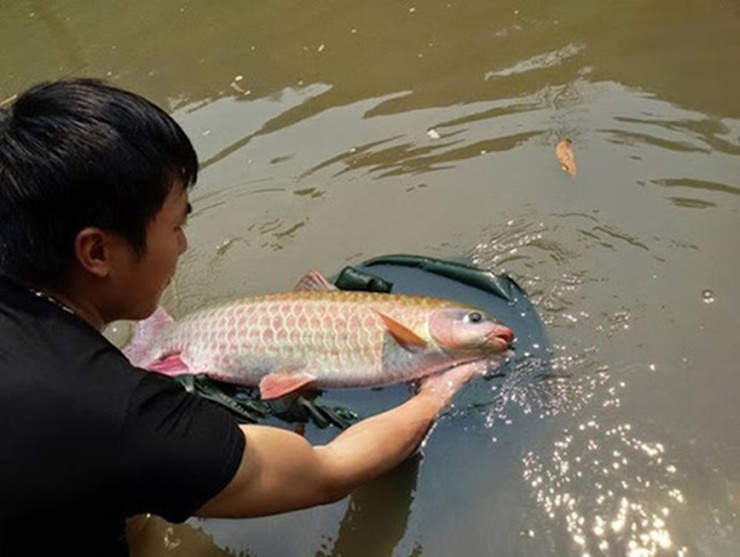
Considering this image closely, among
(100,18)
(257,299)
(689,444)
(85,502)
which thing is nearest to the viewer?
(85,502)

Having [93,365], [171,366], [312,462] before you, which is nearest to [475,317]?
[312,462]

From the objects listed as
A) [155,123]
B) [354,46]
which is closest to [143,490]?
[155,123]

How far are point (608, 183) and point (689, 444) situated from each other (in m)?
1.59

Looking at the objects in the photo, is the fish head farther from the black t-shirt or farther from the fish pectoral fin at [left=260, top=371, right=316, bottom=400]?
the black t-shirt

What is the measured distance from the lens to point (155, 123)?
1.95 metres

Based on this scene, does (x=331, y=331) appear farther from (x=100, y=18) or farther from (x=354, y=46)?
(x=100, y=18)

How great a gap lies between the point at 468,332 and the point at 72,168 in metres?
1.54

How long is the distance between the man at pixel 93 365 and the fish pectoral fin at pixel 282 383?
892 millimetres

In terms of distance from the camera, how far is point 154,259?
212 cm

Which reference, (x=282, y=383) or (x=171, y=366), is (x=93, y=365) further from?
(x=171, y=366)

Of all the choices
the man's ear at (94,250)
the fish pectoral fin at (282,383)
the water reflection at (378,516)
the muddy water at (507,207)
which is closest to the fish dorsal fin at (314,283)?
the fish pectoral fin at (282,383)

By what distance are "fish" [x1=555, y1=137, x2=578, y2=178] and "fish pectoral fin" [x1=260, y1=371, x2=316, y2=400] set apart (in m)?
1.74

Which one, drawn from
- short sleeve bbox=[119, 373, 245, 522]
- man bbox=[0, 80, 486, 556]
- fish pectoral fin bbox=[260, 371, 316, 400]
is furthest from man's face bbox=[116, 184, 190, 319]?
fish pectoral fin bbox=[260, 371, 316, 400]

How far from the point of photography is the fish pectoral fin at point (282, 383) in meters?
3.02
